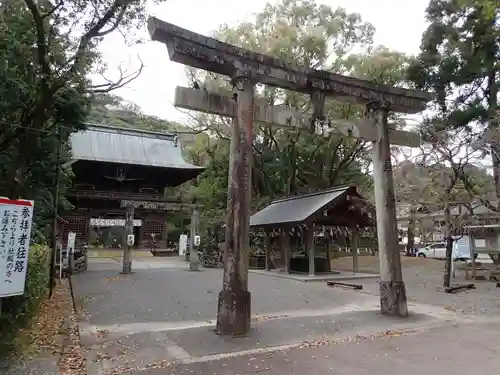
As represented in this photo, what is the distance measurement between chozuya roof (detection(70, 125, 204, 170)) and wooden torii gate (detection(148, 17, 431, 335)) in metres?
20.6

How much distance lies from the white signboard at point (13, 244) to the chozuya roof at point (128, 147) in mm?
21607

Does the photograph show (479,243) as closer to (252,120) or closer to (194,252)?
(194,252)

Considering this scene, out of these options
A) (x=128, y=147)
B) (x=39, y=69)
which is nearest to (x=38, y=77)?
(x=39, y=69)

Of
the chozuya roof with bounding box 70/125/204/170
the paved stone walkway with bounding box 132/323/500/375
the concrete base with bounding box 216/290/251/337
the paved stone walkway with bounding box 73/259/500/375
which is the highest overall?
the chozuya roof with bounding box 70/125/204/170

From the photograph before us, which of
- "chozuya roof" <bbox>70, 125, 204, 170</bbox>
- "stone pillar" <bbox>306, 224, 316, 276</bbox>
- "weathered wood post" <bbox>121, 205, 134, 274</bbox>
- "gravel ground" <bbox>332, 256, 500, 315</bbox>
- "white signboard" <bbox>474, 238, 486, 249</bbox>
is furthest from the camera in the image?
"chozuya roof" <bbox>70, 125, 204, 170</bbox>

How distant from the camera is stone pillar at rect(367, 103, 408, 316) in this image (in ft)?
27.1

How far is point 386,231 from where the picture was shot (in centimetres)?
838

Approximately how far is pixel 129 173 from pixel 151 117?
2176 cm

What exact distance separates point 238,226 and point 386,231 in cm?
345

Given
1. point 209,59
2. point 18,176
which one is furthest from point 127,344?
point 209,59

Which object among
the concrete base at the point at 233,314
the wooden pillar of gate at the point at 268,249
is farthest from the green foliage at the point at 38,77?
the wooden pillar of gate at the point at 268,249

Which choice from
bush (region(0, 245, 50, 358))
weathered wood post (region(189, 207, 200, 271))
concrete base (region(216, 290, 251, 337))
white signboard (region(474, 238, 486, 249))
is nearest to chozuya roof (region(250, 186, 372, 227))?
weathered wood post (region(189, 207, 200, 271))

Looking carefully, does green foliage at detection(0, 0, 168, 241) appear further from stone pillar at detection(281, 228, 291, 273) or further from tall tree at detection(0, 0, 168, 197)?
stone pillar at detection(281, 228, 291, 273)

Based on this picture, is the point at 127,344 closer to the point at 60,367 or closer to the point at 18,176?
the point at 60,367
